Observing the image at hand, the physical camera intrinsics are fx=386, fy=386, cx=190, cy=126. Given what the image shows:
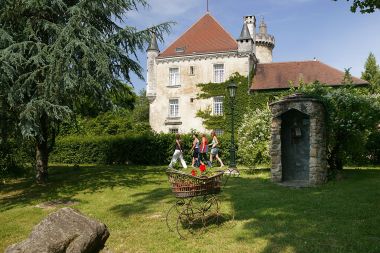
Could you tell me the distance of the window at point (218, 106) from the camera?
32375 millimetres

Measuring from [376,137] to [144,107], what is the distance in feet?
135

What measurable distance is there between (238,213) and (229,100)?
23919 mm

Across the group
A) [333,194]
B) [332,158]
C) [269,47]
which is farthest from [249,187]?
[269,47]

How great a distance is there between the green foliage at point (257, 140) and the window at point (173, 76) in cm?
1888

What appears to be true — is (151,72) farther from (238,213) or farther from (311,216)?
(311,216)

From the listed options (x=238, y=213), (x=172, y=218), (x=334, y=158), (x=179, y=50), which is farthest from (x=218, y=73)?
(x=172, y=218)

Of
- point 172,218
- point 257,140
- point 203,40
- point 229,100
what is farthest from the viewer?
point 203,40

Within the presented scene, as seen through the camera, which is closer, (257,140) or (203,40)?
(257,140)

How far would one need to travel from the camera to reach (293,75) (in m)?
31.7

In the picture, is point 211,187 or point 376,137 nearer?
point 211,187

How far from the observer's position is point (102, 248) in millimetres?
5652

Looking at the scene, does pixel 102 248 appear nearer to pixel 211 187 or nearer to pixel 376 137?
pixel 211 187

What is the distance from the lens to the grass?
6043 millimetres

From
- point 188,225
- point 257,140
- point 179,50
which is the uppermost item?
point 179,50
